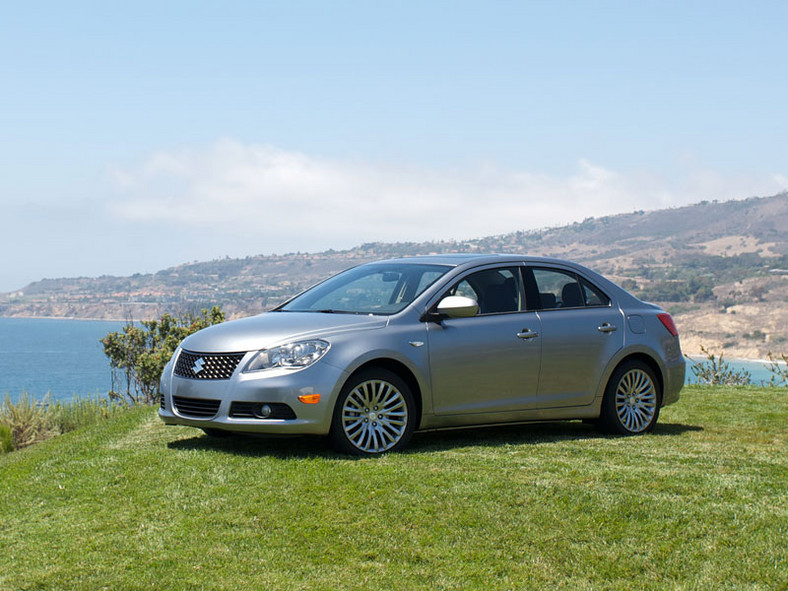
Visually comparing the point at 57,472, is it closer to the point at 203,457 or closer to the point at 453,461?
the point at 203,457

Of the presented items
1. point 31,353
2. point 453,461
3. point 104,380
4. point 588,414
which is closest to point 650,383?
point 588,414

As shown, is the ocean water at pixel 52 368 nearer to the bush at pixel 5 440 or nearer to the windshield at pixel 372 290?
the bush at pixel 5 440

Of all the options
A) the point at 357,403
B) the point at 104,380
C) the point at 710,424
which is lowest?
the point at 104,380

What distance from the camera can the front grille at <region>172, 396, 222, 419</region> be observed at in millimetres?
8148

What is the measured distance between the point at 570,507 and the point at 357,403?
214 cm

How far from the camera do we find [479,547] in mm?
5988

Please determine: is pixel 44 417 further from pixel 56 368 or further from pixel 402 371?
pixel 56 368

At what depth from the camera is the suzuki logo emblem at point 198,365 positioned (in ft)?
27.2

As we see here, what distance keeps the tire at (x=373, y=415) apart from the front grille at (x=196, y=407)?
1.02 meters

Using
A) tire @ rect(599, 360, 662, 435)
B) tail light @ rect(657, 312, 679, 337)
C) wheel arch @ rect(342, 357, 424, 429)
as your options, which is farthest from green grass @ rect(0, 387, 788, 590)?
tail light @ rect(657, 312, 679, 337)

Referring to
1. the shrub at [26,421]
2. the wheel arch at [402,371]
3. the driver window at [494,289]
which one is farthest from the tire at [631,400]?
the shrub at [26,421]

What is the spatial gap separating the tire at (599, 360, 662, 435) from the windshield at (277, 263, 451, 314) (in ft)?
7.16

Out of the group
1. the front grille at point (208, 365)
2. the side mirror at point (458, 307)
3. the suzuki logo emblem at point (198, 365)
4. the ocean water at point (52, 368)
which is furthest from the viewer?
the ocean water at point (52, 368)

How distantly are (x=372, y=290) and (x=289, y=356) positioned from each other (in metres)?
1.44
